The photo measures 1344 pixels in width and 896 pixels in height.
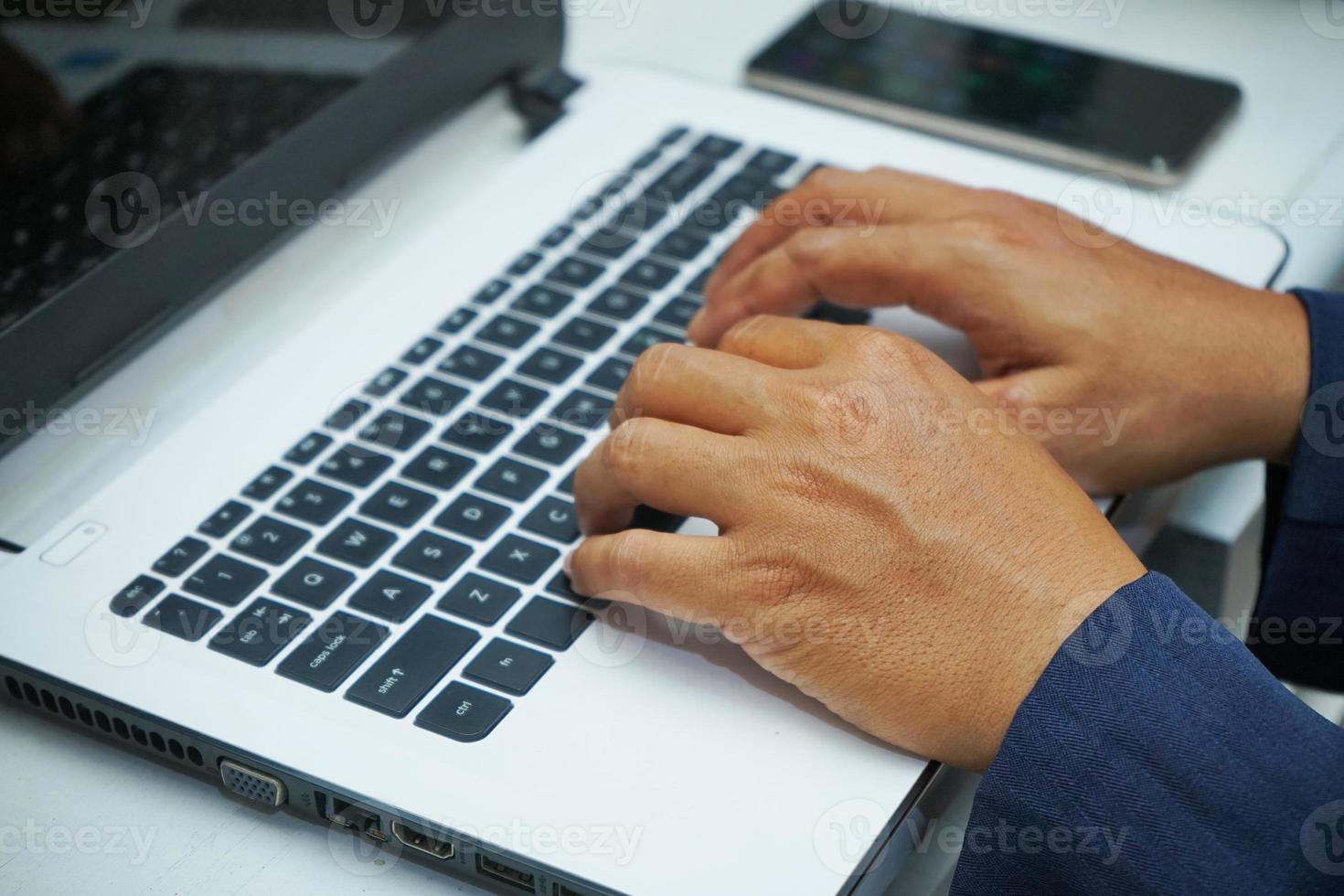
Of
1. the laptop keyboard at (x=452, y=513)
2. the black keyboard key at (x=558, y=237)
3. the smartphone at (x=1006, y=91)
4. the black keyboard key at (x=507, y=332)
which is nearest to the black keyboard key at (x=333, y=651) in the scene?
the laptop keyboard at (x=452, y=513)

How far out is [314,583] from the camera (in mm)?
561

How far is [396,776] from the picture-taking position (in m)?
0.49

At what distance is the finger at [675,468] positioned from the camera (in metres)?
0.55

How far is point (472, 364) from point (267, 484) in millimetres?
132

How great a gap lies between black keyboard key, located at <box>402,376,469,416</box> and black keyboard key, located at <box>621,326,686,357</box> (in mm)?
96

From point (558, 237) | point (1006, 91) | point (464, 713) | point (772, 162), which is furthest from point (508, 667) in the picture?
point (1006, 91)

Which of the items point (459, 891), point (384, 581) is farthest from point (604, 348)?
point (459, 891)

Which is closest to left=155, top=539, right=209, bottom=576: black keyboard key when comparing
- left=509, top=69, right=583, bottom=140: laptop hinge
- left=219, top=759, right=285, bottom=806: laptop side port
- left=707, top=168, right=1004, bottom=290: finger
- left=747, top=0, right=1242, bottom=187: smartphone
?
left=219, top=759, right=285, bottom=806: laptop side port

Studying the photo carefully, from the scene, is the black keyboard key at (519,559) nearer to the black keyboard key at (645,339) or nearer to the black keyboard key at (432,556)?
the black keyboard key at (432,556)

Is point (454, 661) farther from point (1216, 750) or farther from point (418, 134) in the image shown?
point (418, 134)

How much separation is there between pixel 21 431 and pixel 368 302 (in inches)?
7.6

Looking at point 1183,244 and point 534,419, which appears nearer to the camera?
point 534,419

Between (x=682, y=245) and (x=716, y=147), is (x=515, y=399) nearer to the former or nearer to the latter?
(x=682, y=245)

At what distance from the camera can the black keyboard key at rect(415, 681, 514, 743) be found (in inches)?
19.7
